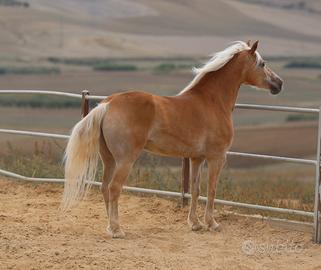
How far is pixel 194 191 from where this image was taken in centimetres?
841

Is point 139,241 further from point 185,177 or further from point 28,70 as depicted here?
point 28,70

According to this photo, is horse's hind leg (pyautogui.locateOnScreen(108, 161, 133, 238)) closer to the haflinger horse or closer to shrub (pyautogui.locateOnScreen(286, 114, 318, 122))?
the haflinger horse

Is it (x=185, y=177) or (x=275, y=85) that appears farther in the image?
(x=185, y=177)

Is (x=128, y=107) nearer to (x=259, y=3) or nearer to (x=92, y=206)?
(x=92, y=206)

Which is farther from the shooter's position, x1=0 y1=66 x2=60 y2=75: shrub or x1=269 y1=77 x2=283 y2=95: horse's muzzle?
x1=0 y1=66 x2=60 y2=75: shrub

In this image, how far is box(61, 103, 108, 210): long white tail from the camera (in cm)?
761

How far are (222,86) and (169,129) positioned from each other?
0.83m

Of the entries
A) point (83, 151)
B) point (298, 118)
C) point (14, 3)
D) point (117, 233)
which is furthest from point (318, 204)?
point (14, 3)

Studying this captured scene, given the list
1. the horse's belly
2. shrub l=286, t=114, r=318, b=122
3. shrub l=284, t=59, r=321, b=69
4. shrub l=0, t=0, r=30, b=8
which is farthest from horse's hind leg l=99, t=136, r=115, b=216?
shrub l=0, t=0, r=30, b=8

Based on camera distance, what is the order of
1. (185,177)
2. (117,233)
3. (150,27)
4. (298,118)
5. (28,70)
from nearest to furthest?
(117,233), (185,177), (298,118), (28,70), (150,27)

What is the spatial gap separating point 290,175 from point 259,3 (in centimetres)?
9917

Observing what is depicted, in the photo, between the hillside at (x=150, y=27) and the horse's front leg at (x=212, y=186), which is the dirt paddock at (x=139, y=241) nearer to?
the horse's front leg at (x=212, y=186)

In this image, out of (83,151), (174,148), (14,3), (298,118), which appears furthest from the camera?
(14,3)

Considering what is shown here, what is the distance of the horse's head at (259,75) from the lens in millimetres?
8383
